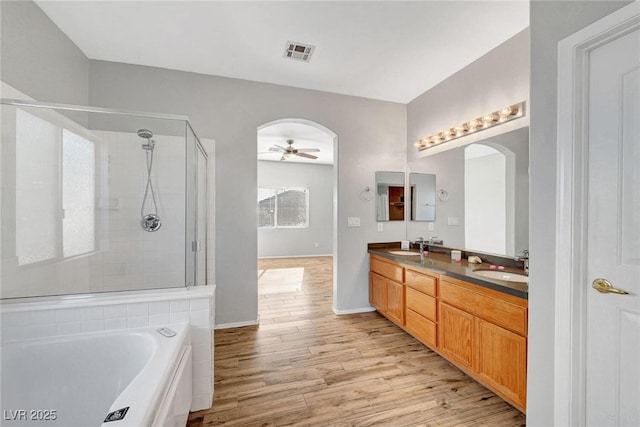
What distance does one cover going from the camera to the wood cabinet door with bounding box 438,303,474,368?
195 cm

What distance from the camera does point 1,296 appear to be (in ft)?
5.09

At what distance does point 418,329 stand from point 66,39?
13.6 feet

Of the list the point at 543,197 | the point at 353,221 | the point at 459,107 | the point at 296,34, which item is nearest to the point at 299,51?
the point at 296,34

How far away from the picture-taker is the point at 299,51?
2.51m

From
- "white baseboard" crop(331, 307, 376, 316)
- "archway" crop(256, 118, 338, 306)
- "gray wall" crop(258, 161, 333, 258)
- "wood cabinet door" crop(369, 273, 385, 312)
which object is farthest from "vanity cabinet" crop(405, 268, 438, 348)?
"gray wall" crop(258, 161, 333, 258)

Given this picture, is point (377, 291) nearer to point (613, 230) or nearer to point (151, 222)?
point (613, 230)

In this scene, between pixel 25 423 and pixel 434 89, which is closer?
pixel 25 423

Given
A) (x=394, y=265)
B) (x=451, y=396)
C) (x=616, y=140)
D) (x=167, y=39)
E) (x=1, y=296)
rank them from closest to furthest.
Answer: (x=616, y=140) < (x=1, y=296) < (x=451, y=396) < (x=167, y=39) < (x=394, y=265)

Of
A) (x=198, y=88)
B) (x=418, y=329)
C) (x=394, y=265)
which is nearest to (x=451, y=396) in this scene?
(x=418, y=329)

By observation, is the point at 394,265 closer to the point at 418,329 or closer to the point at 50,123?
the point at 418,329

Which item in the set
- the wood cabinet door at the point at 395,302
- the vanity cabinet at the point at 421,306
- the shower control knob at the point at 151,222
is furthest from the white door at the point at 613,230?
the shower control knob at the point at 151,222

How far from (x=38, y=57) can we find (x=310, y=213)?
624 cm

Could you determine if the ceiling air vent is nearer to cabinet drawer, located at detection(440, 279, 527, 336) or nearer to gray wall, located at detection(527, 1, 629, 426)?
gray wall, located at detection(527, 1, 629, 426)

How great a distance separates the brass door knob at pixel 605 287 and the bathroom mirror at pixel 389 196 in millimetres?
2399
